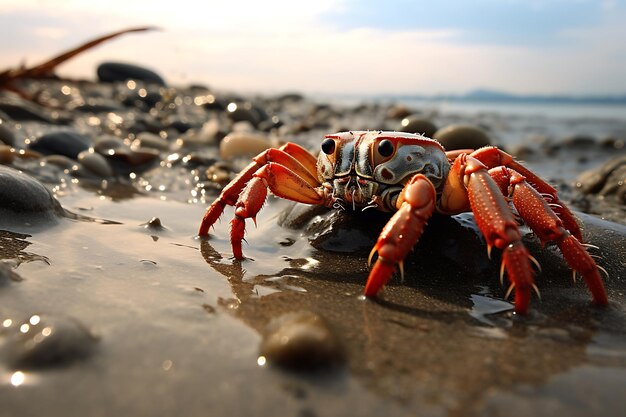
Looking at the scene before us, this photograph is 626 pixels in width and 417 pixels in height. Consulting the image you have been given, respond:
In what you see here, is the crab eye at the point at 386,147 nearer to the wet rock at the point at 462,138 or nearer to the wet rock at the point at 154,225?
the wet rock at the point at 154,225

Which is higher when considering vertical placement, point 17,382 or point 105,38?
point 105,38

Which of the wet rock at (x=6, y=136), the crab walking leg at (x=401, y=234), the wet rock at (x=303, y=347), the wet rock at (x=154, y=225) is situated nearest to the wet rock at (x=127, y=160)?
the wet rock at (x=6, y=136)

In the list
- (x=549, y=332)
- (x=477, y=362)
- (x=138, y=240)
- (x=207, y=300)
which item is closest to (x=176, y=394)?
(x=207, y=300)

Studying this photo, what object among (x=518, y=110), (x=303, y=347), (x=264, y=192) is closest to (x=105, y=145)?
(x=264, y=192)

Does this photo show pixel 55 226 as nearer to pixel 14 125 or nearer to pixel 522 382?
→ pixel 522 382

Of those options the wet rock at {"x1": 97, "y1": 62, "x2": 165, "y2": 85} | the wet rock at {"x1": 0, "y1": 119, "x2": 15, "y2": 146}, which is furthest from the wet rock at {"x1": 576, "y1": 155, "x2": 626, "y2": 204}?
the wet rock at {"x1": 97, "y1": 62, "x2": 165, "y2": 85}
